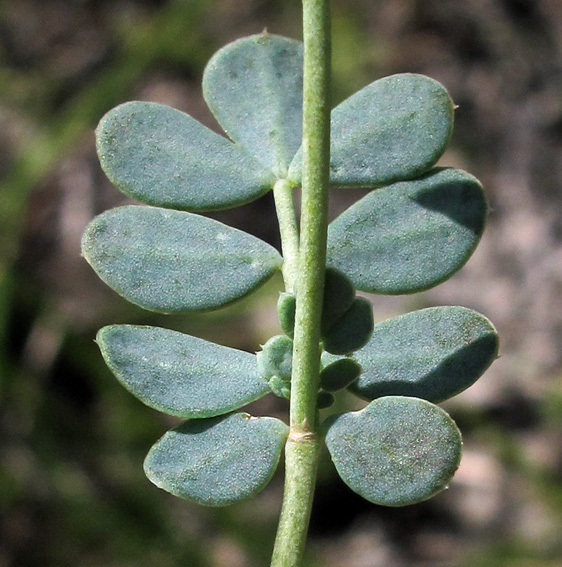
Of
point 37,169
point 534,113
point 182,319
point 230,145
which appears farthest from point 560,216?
point 230,145

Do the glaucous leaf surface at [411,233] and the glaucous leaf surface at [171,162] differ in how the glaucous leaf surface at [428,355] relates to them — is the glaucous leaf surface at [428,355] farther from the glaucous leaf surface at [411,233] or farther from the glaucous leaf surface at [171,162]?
the glaucous leaf surface at [171,162]

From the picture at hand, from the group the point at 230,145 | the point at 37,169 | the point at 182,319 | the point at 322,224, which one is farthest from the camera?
the point at 37,169

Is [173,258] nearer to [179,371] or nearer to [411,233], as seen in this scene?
[179,371]

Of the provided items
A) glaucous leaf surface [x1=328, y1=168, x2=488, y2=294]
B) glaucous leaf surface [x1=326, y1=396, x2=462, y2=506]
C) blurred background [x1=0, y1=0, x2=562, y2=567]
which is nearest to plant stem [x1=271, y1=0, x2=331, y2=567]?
glaucous leaf surface [x1=326, y1=396, x2=462, y2=506]

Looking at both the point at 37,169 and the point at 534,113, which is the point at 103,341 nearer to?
the point at 37,169

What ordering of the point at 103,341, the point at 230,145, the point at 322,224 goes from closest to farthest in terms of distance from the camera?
the point at 322,224 → the point at 103,341 → the point at 230,145
